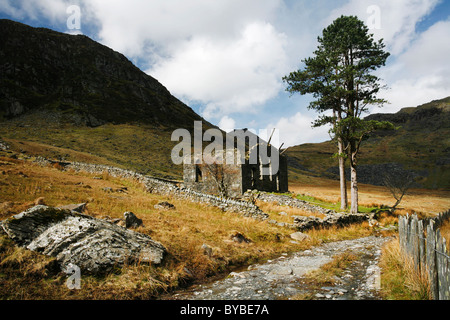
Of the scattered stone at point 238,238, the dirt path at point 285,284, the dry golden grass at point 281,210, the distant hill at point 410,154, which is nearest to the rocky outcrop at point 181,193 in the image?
the dry golden grass at point 281,210

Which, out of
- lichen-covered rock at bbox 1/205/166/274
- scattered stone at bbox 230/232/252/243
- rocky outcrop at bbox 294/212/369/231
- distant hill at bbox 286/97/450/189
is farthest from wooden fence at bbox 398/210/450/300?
distant hill at bbox 286/97/450/189

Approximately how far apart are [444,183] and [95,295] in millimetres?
112520

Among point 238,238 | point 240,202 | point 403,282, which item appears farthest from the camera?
point 240,202

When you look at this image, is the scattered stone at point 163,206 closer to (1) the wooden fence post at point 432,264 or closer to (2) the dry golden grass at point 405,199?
(1) the wooden fence post at point 432,264

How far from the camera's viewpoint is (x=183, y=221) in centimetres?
1182

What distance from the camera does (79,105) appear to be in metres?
88.0

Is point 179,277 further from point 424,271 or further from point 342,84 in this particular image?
point 342,84

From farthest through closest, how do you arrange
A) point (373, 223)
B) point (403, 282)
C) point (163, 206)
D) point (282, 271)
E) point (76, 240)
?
1. point (373, 223)
2. point (163, 206)
3. point (282, 271)
4. point (76, 240)
5. point (403, 282)

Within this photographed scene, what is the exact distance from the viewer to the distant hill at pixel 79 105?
54.5m

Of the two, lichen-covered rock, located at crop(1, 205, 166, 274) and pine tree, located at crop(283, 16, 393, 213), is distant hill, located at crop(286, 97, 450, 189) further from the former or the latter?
lichen-covered rock, located at crop(1, 205, 166, 274)

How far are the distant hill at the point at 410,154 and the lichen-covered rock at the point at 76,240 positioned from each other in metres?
87.9

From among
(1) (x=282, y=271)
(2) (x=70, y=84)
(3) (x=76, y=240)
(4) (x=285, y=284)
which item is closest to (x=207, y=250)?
(1) (x=282, y=271)

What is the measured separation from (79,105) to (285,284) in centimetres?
10158

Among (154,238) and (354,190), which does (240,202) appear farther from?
(354,190)
